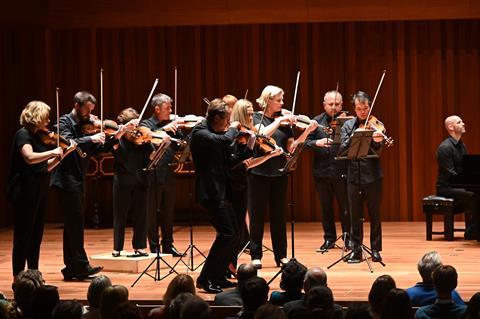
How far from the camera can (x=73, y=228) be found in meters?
8.14

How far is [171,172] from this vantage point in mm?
9930

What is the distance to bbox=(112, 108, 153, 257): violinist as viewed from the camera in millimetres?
9070

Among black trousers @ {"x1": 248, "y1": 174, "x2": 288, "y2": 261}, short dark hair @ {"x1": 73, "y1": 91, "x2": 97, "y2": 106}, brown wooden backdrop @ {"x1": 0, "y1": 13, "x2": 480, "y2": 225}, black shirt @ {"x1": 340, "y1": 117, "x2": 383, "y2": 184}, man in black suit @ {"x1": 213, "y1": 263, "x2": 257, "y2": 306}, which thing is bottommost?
man in black suit @ {"x1": 213, "y1": 263, "x2": 257, "y2": 306}

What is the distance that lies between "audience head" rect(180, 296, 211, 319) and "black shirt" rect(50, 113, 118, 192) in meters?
3.87

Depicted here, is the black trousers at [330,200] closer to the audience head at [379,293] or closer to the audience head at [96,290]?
the audience head at [379,293]

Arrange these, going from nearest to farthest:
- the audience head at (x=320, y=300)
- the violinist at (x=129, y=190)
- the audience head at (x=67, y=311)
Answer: the audience head at (x=67, y=311) → the audience head at (x=320, y=300) → the violinist at (x=129, y=190)

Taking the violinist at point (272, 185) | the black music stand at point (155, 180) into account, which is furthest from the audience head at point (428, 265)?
the violinist at point (272, 185)

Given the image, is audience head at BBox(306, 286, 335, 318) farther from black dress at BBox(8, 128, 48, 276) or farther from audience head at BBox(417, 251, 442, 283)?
black dress at BBox(8, 128, 48, 276)

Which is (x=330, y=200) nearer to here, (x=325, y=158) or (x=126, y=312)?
(x=325, y=158)

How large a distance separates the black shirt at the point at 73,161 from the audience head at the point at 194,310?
3866mm

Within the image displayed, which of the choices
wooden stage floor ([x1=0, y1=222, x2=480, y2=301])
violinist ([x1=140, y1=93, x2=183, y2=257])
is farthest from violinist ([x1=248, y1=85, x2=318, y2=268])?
violinist ([x1=140, y1=93, x2=183, y2=257])

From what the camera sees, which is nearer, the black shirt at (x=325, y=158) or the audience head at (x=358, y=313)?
the audience head at (x=358, y=313)

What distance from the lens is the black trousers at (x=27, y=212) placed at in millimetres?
7668

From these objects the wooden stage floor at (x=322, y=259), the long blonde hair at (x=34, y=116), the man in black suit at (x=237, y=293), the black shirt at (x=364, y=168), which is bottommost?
the wooden stage floor at (x=322, y=259)
